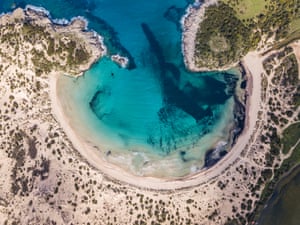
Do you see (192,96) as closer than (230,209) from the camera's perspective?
No

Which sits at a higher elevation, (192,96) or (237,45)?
(237,45)

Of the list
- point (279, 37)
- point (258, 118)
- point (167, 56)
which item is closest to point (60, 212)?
point (167, 56)

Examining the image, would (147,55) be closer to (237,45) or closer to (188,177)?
(237,45)

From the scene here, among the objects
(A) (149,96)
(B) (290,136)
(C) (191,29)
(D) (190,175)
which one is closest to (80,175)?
(A) (149,96)

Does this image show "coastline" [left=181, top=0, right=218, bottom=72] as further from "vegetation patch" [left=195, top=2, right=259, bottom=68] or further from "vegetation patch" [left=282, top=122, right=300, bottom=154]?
"vegetation patch" [left=282, top=122, right=300, bottom=154]

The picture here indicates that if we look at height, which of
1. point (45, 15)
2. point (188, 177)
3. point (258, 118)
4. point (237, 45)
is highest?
point (45, 15)

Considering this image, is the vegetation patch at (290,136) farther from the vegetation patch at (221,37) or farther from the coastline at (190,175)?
the vegetation patch at (221,37)

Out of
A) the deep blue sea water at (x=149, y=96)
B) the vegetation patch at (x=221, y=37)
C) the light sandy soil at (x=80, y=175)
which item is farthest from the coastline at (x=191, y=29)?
the light sandy soil at (x=80, y=175)

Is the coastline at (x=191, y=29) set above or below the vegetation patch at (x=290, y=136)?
above

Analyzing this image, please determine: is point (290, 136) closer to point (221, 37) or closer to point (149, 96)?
point (221, 37)
